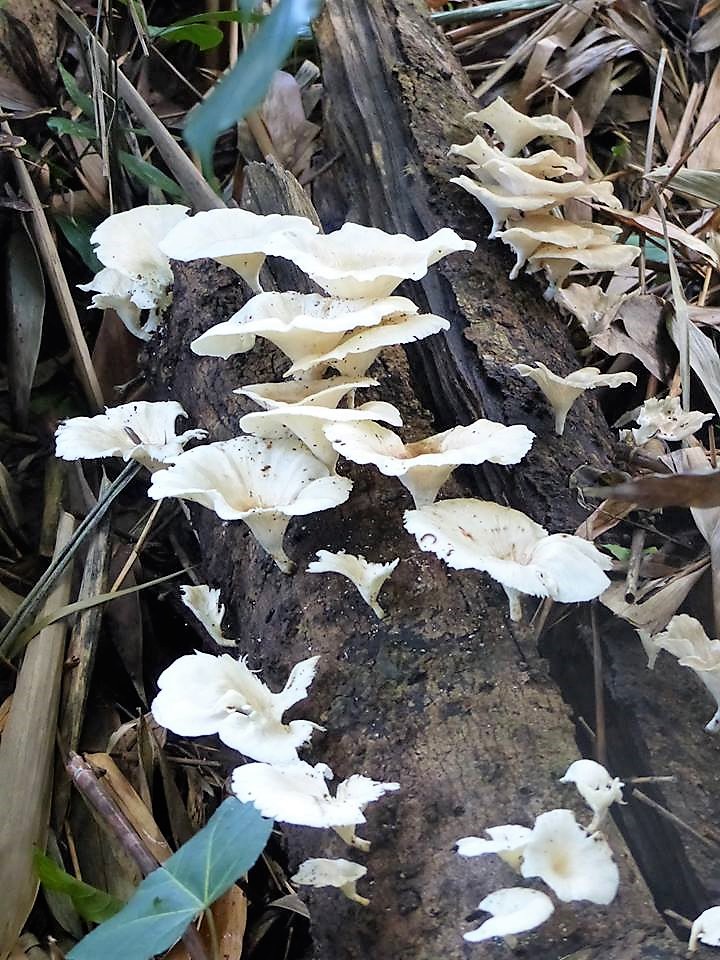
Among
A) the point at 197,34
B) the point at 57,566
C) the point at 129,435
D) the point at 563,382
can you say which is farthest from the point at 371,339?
the point at 197,34

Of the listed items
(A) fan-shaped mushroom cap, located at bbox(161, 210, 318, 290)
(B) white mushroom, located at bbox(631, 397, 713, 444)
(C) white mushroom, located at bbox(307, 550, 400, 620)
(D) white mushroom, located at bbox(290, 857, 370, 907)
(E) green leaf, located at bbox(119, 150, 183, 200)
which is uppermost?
(E) green leaf, located at bbox(119, 150, 183, 200)

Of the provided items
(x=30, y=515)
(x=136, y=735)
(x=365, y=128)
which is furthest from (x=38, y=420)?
(x=365, y=128)

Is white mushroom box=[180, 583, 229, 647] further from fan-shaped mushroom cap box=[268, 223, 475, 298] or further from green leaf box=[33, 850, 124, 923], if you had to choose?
fan-shaped mushroom cap box=[268, 223, 475, 298]

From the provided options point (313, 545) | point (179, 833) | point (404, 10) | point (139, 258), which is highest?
point (404, 10)

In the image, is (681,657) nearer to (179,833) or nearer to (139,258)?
(179,833)

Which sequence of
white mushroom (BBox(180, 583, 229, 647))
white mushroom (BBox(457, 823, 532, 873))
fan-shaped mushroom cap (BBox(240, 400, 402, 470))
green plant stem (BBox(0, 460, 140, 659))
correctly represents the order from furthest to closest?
1. green plant stem (BBox(0, 460, 140, 659))
2. white mushroom (BBox(180, 583, 229, 647))
3. fan-shaped mushroom cap (BBox(240, 400, 402, 470))
4. white mushroom (BBox(457, 823, 532, 873))

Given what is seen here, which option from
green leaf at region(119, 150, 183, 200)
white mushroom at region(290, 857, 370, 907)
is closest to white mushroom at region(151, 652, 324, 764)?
white mushroom at region(290, 857, 370, 907)
